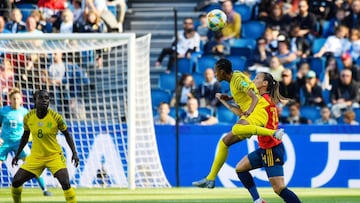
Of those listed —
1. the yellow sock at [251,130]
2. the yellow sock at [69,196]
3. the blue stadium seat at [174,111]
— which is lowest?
the blue stadium seat at [174,111]

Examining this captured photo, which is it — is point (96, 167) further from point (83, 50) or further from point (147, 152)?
point (83, 50)

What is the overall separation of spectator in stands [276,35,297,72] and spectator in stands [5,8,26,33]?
17.8 feet

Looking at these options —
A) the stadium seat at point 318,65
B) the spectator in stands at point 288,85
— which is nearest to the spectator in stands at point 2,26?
the spectator in stands at point 288,85

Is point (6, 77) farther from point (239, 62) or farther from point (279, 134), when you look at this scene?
point (279, 134)

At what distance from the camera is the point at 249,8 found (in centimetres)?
2269

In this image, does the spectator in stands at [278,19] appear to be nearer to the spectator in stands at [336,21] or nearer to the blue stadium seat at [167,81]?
the spectator in stands at [336,21]

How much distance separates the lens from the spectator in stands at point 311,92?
2036 centimetres

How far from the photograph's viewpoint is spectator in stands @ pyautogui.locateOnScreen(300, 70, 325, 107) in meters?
20.4

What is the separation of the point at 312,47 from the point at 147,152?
192 inches

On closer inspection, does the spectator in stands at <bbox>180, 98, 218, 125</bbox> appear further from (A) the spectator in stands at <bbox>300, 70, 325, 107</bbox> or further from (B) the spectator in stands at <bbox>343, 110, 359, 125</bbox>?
(B) the spectator in stands at <bbox>343, 110, 359, 125</bbox>

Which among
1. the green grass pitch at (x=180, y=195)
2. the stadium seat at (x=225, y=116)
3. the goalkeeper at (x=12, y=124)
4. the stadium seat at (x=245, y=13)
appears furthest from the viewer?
the stadium seat at (x=245, y=13)

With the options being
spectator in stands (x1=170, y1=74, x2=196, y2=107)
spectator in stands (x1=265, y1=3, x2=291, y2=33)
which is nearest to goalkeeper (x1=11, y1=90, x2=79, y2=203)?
spectator in stands (x1=170, y1=74, x2=196, y2=107)

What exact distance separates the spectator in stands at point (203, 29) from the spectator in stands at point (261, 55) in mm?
1386

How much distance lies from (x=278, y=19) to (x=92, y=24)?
414 cm
